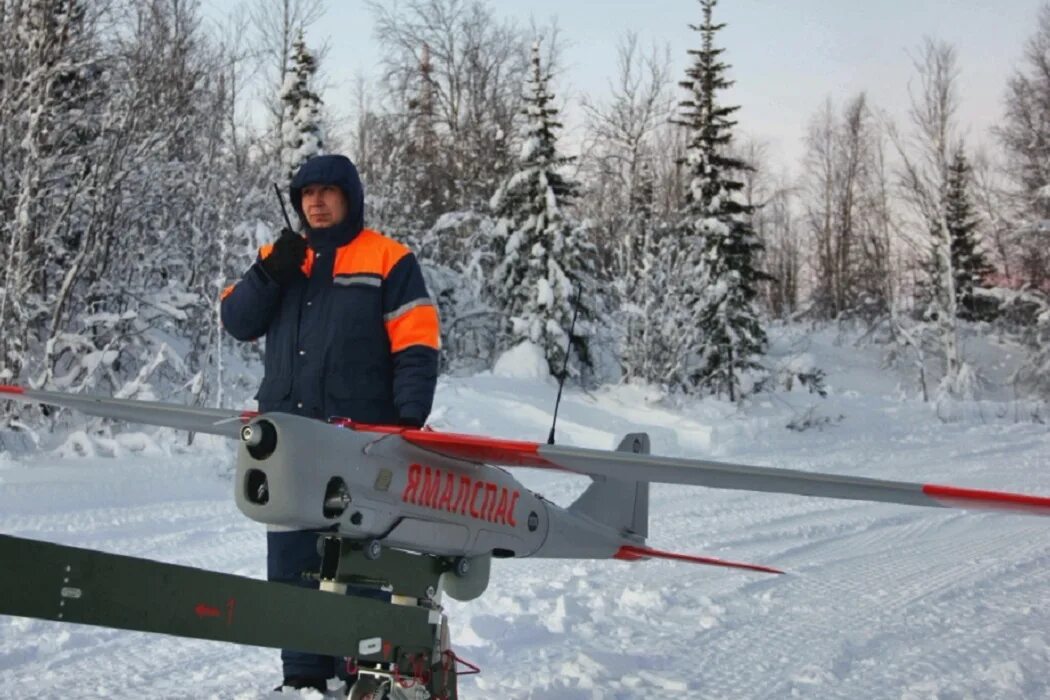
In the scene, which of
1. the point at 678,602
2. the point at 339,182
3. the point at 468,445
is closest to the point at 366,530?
the point at 468,445

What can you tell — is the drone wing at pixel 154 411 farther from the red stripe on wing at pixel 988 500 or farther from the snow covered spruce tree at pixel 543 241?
the snow covered spruce tree at pixel 543 241

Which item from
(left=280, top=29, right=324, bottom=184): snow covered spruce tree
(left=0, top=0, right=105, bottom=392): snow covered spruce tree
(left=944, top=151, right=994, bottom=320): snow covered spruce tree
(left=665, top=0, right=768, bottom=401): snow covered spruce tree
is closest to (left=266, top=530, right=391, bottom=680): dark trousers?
(left=0, top=0, right=105, bottom=392): snow covered spruce tree

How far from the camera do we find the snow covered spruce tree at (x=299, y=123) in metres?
17.8

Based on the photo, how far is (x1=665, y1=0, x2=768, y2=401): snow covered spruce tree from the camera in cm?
2225

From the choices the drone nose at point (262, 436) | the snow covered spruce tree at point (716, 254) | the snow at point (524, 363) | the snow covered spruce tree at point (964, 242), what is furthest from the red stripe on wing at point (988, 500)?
the snow covered spruce tree at point (964, 242)

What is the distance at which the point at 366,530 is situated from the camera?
297cm

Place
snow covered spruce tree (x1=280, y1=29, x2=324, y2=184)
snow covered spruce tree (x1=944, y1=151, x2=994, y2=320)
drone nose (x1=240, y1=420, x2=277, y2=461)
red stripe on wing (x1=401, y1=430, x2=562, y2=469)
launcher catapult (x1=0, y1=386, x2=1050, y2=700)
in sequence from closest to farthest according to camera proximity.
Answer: launcher catapult (x1=0, y1=386, x2=1050, y2=700) → drone nose (x1=240, y1=420, x2=277, y2=461) → red stripe on wing (x1=401, y1=430, x2=562, y2=469) → snow covered spruce tree (x1=280, y1=29, x2=324, y2=184) → snow covered spruce tree (x1=944, y1=151, x2=994, y2=320)

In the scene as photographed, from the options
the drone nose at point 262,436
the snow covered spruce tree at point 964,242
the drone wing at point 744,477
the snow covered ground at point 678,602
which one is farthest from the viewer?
the snow covered spruce tree at point 964,242

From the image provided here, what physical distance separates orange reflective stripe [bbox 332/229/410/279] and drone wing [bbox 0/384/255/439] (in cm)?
70

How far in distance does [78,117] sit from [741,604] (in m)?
9.48

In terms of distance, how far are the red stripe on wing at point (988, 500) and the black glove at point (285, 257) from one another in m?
2.22

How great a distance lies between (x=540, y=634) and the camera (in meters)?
4.80

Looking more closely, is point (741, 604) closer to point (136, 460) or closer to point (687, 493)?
point (687, 493)

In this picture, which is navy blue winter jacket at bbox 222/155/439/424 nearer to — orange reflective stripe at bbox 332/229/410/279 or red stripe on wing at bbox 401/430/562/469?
orange reflective stripe at bbox 332/229/410/279
